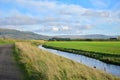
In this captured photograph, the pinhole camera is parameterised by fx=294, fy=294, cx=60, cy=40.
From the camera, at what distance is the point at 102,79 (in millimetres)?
17984

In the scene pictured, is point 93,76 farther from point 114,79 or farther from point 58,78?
point 58,78

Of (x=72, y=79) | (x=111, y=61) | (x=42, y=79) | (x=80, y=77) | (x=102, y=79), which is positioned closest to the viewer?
(x=42, y=79)

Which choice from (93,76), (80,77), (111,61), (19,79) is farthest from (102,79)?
(111,61)

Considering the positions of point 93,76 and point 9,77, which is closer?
point 9,77

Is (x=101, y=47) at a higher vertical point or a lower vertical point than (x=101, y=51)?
lower

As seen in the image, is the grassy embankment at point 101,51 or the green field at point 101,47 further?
the green field at point 101,47

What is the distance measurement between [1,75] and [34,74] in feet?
6.47

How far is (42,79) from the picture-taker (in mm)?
14320

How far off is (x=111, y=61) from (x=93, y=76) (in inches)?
933

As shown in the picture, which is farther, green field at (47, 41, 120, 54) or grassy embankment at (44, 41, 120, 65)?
green field at (47, 41, 120, 54)

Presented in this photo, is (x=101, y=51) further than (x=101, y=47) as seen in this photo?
No

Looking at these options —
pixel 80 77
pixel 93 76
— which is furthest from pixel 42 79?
pixel 93 76

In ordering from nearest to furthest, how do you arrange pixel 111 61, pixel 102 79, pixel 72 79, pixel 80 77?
pixel 72 79 → pixel 80 77 → pixel 102 79 → pixel 111 61

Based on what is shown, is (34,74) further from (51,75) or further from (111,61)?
(111,61)
